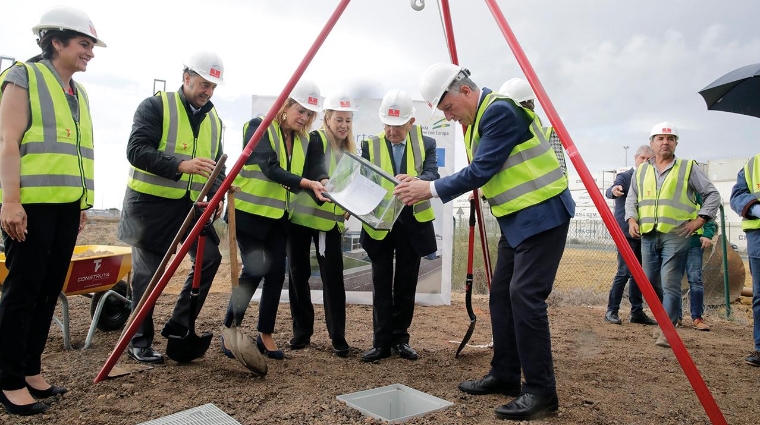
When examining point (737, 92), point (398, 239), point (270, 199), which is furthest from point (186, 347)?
point (737, 92)

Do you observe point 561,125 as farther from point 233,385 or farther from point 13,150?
point 13,150

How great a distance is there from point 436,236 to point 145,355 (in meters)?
4.28

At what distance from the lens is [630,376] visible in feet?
13.4

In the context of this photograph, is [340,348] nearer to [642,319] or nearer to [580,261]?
[642,319]

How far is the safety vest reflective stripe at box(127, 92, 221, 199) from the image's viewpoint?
3.96m

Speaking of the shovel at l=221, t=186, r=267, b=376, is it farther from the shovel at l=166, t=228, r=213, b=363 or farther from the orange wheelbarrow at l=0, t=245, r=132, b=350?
the orange wheelbarrow at l=0, t=245, r=132, b=350

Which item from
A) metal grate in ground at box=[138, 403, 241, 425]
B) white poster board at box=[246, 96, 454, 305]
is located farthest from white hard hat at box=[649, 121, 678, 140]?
metal grate in ground at box=[138, 403, 241, 425]

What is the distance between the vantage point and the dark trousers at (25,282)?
2.94 meters

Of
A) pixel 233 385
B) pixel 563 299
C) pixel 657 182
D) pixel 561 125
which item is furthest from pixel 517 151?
pixel 563 299

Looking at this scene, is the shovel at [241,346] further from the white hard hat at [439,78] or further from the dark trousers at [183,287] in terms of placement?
the white hard hat at [439,78]

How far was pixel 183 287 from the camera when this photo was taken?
4.01 m

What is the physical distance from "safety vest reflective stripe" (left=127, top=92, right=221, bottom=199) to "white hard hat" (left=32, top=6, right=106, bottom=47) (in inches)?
34.3

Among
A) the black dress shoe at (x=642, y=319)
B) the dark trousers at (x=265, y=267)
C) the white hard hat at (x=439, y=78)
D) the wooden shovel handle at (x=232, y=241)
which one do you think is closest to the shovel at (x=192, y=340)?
the wooden shovel handle at (x=232, y=241)

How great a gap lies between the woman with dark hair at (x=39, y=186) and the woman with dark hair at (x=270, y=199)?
118cm
